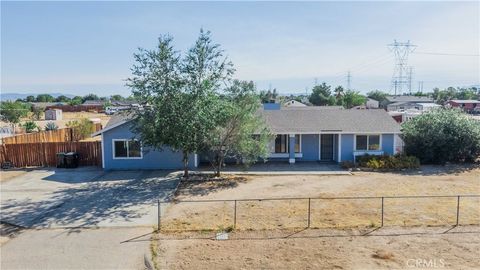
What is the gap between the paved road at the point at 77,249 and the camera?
31.3 feet

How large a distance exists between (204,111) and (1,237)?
9.20m

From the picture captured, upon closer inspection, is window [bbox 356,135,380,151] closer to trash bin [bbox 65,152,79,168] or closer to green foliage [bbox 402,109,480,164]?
green foliage [bbox 402,109,480,164]

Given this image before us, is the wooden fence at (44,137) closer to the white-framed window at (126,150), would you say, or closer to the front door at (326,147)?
the white-framed window at (126,150)

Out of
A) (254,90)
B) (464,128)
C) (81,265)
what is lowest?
(81,265)

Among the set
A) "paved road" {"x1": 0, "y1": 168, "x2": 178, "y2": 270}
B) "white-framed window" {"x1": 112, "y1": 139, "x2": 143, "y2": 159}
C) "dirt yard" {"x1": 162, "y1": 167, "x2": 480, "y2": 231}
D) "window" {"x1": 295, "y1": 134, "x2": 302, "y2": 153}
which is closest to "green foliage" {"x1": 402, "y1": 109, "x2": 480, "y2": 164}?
"dirt yard" {"x1": 162, "y1": 167, "x2": 480, "y2": 231}

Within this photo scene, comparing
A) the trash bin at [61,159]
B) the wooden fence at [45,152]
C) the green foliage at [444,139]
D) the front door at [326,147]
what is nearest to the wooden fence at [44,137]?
the wooden fence at [45,152]

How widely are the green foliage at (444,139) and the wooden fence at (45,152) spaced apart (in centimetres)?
1987

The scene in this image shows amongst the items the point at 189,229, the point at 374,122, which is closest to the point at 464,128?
the point at 374,122

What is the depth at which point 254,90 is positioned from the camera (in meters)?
19.7

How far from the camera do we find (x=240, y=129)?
19.2m

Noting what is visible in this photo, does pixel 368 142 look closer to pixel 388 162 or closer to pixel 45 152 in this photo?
pixel 388 162

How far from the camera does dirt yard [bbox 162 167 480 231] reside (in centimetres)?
1255

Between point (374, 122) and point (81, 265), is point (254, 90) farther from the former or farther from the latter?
point (81, 265)

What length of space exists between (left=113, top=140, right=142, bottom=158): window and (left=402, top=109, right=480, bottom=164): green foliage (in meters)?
16.8
